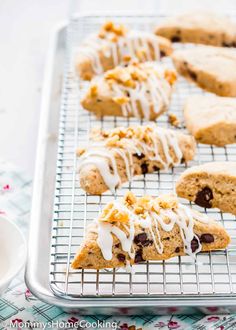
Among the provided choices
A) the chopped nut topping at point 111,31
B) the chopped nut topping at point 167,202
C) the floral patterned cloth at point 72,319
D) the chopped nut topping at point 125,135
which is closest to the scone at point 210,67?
the chopped nut topping at point 111,31

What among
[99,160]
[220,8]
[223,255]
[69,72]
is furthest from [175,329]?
[220,8]

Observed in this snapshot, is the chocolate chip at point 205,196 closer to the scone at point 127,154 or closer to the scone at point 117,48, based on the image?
the scone at point 127,154

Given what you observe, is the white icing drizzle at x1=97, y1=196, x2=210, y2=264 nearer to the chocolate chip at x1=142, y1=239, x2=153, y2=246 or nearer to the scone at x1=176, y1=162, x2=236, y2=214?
the chocolate chip at x1=142, y1=239, x2=153, y2=246

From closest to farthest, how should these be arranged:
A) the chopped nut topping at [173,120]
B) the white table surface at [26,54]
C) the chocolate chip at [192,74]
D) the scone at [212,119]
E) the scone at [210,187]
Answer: the scone at [210,187] < the scone at [212,119] < the chopped nut topping at [173,120] < the white table surface at [26,54] < the chocolate chip at [192,74]

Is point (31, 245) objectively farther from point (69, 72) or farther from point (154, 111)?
point (69, 72)

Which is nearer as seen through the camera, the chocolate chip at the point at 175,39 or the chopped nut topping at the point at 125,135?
the chopped nut topping at the point at 125,135

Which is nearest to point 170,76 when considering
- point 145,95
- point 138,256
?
point 145,95

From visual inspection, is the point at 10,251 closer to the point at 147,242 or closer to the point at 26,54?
the point at 147,242
